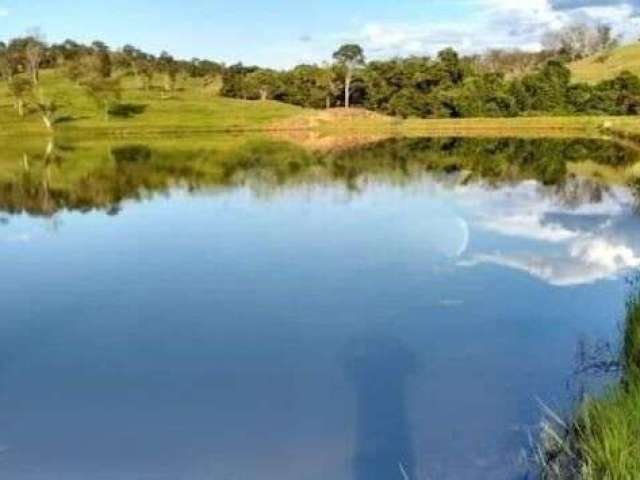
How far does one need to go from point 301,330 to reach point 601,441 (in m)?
7.51

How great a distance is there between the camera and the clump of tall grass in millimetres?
5848

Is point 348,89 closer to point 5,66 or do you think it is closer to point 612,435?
point 5,66

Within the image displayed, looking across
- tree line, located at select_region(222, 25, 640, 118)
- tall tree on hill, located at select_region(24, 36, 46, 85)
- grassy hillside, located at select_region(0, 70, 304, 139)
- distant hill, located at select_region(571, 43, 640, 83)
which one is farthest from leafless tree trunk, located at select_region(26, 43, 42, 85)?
distant hill, located at select_region(571, 43, 640, 83)

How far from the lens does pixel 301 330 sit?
1362 cm

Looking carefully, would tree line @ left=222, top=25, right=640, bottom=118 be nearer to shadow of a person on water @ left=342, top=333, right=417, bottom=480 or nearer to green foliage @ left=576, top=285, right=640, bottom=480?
shadow of a person on water @ left=342, top=333, right=417, bottom=480

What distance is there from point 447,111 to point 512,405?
Result: 73.6 meters

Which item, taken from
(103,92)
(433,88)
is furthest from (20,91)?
(433,88)

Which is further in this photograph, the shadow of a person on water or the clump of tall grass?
the shadow of a person on water

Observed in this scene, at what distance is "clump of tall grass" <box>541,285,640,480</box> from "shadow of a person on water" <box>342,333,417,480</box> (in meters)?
1.26

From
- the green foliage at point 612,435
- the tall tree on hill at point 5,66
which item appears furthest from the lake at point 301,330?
the tall tree on hill at point 5,66

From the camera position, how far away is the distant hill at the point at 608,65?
92.1 metres

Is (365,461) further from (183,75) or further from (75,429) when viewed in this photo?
(183,75)

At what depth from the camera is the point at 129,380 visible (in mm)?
11375

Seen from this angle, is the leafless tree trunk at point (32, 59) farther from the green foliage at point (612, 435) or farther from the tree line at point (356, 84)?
the green foliage at point (612, 435)
